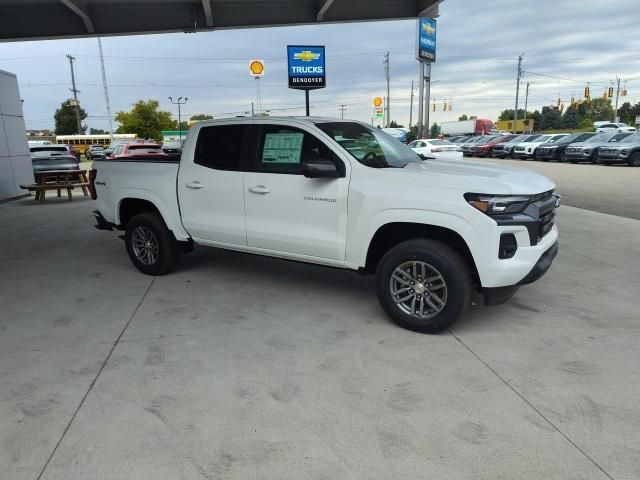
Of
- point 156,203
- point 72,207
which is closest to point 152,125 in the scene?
point 72,207

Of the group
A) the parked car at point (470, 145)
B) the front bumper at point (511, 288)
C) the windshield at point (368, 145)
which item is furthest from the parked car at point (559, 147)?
the front bumper at point (511, 288)

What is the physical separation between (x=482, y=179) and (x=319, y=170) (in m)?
1.39

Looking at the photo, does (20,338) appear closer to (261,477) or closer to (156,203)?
(156,203)

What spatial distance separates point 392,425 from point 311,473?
0.64m

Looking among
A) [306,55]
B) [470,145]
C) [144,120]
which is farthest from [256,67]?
[144,120]

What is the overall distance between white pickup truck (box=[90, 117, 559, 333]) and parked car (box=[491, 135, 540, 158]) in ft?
92.5

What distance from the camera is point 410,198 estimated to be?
4.06m

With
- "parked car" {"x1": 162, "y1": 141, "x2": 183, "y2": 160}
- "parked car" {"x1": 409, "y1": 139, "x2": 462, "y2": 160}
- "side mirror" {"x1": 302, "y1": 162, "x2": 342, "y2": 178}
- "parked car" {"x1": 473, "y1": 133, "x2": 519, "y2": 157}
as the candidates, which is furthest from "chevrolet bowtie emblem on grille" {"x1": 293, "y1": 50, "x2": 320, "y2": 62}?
"parked car" {"x1": 473, "y1": 133, "x2": 519, "y2": 157}

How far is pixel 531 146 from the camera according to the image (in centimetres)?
2861

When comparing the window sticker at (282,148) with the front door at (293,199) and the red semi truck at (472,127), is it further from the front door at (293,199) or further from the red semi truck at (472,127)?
the red semi truck at (472,127)

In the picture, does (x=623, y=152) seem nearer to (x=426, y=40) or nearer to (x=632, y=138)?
(x=632, y=138)

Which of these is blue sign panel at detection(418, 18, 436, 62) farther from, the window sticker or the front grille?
the front grille

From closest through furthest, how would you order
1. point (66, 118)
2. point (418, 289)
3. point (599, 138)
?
point (418, 289)
point (599, 138)
point (66, 118)

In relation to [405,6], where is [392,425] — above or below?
below
